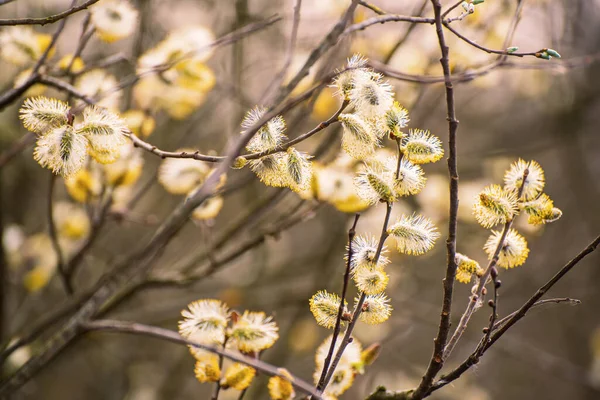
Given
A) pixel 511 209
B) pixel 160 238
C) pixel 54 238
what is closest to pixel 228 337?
pixel 160 238

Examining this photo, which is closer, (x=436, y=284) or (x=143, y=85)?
(x=143, y=85)

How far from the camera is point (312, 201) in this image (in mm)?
1864

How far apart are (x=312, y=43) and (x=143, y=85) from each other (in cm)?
102

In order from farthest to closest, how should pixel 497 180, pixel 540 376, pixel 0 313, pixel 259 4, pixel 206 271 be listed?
pixel 540 376, pixel 259 4, pixel 497 180, pixel 0 313, pixel 206 271

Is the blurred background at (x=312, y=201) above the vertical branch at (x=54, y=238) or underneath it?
above

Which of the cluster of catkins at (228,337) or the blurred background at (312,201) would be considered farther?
the blurred background at (312,201)

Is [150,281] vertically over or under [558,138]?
under

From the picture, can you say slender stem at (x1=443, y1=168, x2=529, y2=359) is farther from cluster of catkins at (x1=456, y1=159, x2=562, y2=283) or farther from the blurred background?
the blurred background

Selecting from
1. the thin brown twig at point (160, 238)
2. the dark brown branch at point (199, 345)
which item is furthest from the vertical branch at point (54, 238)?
the dark brown branch at point (199, 345)

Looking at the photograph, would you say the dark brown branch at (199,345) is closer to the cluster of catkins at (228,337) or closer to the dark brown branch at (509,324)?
the cluster of catkins at (228,337)

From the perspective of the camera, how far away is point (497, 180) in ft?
10.3

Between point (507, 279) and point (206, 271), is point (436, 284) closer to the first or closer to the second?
point (507, 279)

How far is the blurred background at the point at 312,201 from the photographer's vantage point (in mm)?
2240

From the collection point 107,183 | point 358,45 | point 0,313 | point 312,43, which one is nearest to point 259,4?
point 312,43
